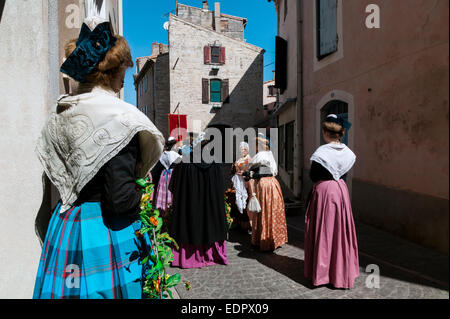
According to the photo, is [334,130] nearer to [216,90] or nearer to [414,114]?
[414,114]

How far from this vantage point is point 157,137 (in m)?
1.09

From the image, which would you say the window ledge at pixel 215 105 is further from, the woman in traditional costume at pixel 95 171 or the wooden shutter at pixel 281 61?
the woman in traditional costume at pixel 95 171

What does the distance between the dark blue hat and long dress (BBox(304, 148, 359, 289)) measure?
6.87 ft

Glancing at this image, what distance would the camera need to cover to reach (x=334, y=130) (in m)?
2.34

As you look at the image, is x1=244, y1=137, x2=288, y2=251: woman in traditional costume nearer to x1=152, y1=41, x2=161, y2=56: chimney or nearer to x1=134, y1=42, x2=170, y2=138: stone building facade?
x1=134, y1=42, x2=170, y2=138: stone building facade

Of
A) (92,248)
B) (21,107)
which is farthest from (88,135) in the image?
(21,107)

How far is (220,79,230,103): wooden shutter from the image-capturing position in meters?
17.7

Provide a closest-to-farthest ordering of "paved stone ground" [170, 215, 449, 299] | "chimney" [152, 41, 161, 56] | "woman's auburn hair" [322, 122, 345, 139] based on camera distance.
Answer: "paved stone ground" [170, 215, 449, 299], "woman's auburn hair" [322, 122, 345, 139], "chimney" [152, 41, 161, 56]

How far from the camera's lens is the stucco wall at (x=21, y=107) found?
1.62m

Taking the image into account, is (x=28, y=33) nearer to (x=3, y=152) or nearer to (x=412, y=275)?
(x=3, y=152)

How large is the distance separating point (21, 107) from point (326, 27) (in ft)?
20.6

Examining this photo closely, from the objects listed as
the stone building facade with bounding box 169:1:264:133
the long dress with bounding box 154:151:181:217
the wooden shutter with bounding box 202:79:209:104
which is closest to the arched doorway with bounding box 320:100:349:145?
the long dress with bounding box 154:151:181:217
